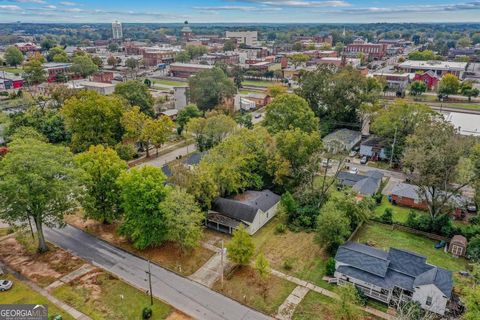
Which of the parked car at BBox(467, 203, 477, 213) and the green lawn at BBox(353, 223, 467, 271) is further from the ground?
the parked car at BBox(467, 203, 477, 213)

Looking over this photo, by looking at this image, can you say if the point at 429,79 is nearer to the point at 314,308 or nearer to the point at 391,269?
the point at 391,269

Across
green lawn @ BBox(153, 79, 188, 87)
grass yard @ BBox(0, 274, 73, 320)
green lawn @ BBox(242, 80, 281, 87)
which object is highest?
green lawn @ BBox(242, 80, 281, 87)

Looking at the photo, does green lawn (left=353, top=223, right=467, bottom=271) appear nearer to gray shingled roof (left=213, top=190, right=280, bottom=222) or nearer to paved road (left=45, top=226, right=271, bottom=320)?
gray shingled roof (left=213, top=190, right=280, bottom=222)

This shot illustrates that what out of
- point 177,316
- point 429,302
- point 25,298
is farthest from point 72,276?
point 429,302

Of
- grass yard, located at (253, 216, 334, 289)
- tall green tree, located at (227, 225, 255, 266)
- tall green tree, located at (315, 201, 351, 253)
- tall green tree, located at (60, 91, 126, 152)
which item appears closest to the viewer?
tall green tree, located at (227, 225, 255, 266)

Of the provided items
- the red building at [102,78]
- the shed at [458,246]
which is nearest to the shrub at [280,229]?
the shed at [458,246]

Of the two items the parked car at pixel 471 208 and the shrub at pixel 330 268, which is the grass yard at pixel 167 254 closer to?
the shrub at pixel 330 268

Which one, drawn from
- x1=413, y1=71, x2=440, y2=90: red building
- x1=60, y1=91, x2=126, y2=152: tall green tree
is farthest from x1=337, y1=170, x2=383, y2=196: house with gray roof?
x1=413, y1=71, x2=440, y2=90: red building
